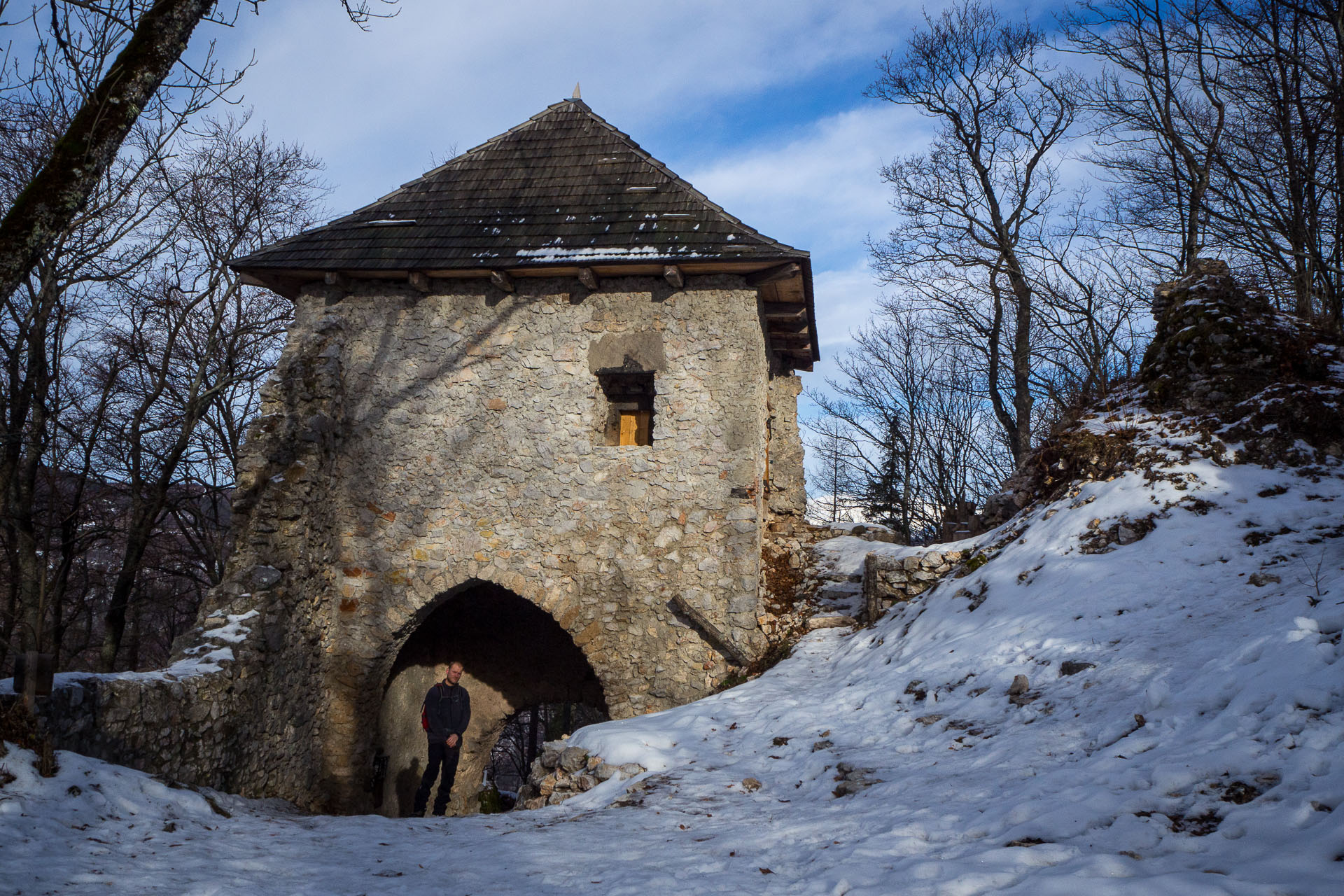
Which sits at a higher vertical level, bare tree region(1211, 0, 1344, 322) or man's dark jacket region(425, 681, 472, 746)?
bare tree region(1211, 0, 1344, 322)

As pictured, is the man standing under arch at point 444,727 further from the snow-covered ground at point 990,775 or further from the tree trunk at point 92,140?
the tree trunk at point 92,140

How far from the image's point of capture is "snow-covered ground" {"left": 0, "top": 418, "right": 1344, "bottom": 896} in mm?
2629

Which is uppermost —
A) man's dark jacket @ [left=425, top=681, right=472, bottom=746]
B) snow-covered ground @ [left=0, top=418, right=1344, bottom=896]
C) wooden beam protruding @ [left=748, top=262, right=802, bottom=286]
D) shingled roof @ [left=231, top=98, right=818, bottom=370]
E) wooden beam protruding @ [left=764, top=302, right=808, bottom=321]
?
shingled roof @ [left=231, top=98, right=818, bottom=370]

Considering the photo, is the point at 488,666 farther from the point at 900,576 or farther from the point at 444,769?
the point at 900,576

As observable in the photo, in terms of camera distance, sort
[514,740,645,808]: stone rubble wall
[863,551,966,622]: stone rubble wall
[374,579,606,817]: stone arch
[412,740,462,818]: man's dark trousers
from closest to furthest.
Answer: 1. [514,740,645,808]: stone rubble wall
2. [863,551,966,622]: stone rubble wall
3. [412,740,462,818]: man's dark trousers
4. [374,579,606,817]: stone arch

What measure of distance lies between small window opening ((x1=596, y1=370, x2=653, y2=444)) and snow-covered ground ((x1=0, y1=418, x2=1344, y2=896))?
3269 mm

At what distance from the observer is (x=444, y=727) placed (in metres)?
7.79

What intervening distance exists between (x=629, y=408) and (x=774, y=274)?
2.10m

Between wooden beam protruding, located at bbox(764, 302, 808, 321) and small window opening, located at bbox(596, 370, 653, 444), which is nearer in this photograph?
small window opening, located at bbox(596, 370, 653, 444)

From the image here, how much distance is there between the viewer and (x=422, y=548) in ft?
26.6

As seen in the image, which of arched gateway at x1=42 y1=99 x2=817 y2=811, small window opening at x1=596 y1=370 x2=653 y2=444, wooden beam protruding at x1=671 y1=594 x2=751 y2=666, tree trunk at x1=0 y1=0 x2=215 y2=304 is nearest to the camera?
tree trunk at x1=0 y1=0 x2=215 y2=304

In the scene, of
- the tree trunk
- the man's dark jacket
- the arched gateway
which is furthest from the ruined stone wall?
the tree trunk

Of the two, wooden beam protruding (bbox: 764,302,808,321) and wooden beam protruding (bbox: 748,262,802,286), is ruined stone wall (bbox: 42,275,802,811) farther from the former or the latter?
wooden beam protruding (bbox: 764,302,808,321)

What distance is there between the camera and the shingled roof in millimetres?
7996
